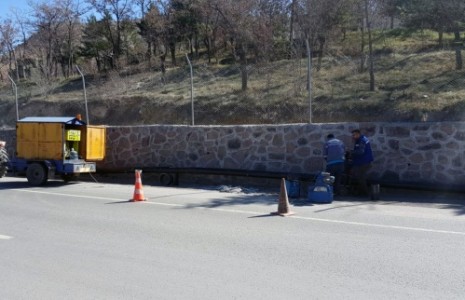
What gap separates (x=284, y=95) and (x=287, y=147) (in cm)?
580

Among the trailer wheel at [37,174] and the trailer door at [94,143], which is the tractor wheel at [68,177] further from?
the trailer wheel at [37,174]

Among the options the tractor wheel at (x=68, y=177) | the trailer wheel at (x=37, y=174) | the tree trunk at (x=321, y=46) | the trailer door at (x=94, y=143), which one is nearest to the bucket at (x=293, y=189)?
the trailer door at (x=94, y=143)

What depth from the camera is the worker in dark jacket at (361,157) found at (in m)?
13.5

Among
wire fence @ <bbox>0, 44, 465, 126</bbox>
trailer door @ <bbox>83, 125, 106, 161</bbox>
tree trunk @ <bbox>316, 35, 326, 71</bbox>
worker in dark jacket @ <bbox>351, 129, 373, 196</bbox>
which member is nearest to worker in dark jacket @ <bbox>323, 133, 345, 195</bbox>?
worker in dark jacket @ <bbox>351, 129, 373, 196</bbox>

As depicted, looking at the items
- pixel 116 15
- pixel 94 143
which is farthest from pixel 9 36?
pixel 94 143

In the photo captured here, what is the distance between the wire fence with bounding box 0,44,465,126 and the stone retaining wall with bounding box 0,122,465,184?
1.10 metres

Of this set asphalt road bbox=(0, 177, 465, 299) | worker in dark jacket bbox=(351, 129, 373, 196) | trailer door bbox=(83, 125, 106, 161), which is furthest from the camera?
trailer door bbox=(83, 125, 106, 161)

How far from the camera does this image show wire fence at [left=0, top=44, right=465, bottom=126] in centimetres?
1881

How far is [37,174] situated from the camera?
1680 cm

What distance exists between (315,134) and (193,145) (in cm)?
422

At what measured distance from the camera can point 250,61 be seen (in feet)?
92.9

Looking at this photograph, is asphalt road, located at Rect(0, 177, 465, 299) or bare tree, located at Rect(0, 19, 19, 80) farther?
bare tree, located at Rect(0, 19, 19, 80)

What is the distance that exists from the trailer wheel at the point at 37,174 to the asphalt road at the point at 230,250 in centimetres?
423

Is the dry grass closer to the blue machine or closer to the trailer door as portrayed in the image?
the trailer door
